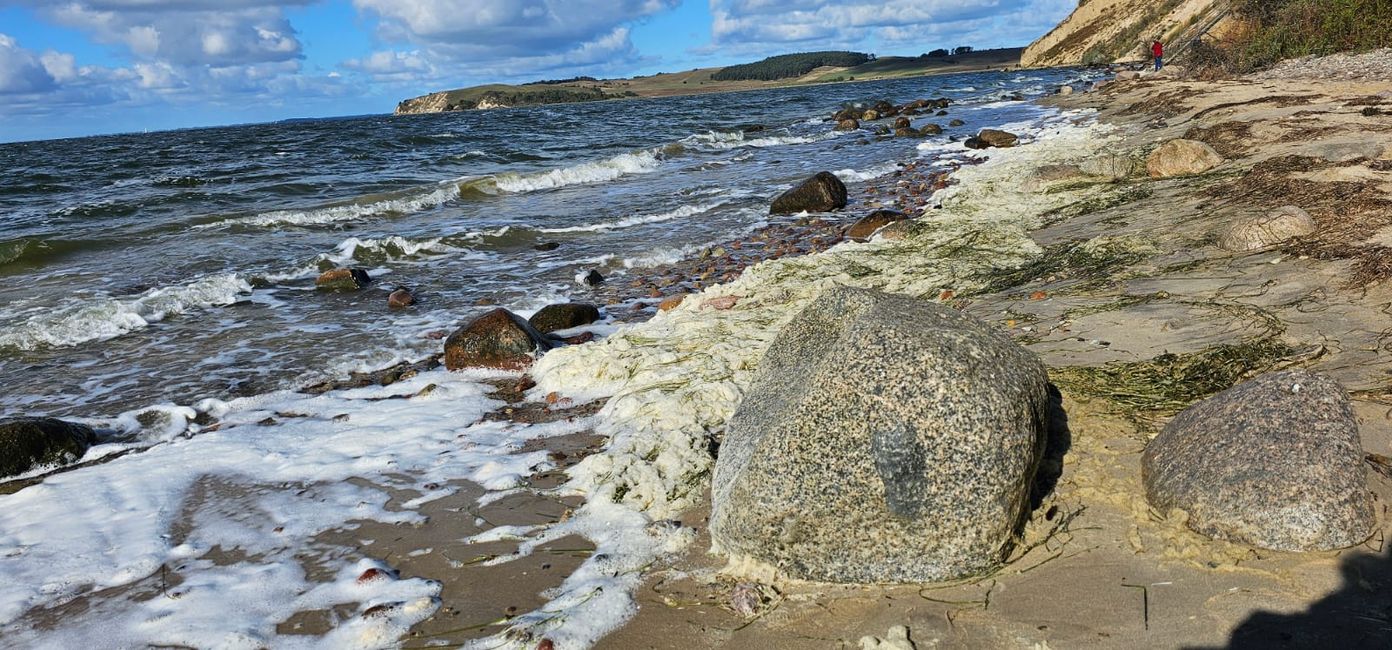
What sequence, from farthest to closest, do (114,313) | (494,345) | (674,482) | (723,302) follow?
1. (114,313)
2. (723,302)
3. (494,345)
4. (674,482)

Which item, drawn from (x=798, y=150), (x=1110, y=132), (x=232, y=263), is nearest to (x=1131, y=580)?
(x=232, y=263)

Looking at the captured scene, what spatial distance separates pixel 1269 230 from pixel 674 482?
515cm

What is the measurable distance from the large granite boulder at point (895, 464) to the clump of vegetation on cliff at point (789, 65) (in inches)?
5582

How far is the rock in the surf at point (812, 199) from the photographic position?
1384cm

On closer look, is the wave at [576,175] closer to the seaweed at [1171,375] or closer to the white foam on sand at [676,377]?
the white foam on sand at [676,377]

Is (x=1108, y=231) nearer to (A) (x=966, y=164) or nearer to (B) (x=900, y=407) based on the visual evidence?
(B) (x=900, y=407)

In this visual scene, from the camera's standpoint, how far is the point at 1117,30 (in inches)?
2913

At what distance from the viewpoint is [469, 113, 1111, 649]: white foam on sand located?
3.62m

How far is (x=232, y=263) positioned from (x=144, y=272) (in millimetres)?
1130

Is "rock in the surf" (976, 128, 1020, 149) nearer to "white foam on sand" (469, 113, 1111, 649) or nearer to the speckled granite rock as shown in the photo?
"white foam on sand" (469, 113, 1111, 649)

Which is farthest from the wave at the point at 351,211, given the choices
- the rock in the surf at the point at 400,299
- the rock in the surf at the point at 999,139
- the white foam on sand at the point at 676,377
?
the rock in the surf at the point at 999,139

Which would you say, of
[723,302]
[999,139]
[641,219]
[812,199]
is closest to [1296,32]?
[999,139]

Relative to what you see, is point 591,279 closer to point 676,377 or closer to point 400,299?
point 400,299

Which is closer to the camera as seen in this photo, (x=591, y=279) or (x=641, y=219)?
(x=591, y=279)
